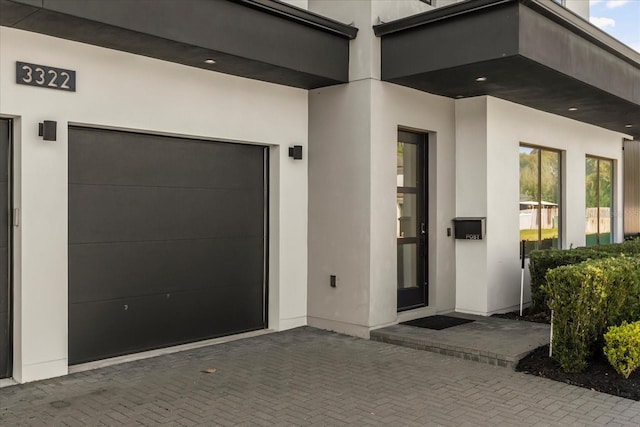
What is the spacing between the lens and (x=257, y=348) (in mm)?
6438

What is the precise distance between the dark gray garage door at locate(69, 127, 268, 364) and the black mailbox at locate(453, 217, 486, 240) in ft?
8.73

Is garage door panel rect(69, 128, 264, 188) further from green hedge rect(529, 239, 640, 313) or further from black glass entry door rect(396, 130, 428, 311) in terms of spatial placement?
green hedge rect(529, 239, 640, 313)

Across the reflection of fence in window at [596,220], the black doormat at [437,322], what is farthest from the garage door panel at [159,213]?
the reflection of fence in window at [596,220]

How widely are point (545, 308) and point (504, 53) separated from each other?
349 cm

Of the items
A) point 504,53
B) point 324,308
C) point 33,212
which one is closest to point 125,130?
point 33,212

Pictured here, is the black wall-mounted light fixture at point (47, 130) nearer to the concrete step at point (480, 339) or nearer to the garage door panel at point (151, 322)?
the garage door panel at point (151, 322)

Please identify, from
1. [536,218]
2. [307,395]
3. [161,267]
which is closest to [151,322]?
[161,267]

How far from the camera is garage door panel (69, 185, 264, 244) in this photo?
5.70 m

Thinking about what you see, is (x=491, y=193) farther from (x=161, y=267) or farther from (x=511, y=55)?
(x=161, y=267)

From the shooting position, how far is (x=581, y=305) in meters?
5.28

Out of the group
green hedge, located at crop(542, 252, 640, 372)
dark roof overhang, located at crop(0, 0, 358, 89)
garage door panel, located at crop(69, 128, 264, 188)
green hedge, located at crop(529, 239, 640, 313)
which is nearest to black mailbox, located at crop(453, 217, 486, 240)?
green hedge, located at crop(529, 239, 640, 313)

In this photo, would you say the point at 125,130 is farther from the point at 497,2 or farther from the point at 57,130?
the point at 497,2

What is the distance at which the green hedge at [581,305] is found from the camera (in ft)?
17.4

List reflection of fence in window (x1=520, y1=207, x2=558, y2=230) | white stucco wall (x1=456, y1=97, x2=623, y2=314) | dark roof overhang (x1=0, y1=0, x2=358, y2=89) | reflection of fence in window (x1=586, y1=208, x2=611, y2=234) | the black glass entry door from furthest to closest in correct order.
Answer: reflection of fence in window (x1=586, y1=208, x2=611, y2=234), reflection of fence in window (x1=520, y1=207, x2=558, y2=230), white stucco wall (x1=456, y1=97, x2=623, y2=314), the black glass entry door, dark roof overhang (x1=0, y1=0, x2=358, y2=89)
